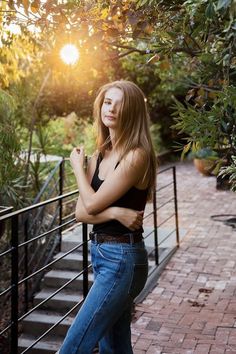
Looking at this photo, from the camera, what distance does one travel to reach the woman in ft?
7.64

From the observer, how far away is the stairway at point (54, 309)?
19.2 ft

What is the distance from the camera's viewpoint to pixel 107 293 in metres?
2.33

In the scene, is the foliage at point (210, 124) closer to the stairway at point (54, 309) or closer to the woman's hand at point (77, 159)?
the woman's hand at point (77, 159)

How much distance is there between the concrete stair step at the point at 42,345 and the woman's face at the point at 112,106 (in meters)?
3.88

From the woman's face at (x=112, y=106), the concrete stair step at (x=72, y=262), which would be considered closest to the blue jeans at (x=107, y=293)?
the woman's face at (x=112, y=106)

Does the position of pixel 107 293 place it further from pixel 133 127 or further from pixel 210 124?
pixel 210 124

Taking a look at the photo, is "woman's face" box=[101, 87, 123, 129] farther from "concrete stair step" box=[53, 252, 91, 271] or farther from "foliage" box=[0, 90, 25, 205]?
"concrete stair step" box=[53, 252, 91, 271]

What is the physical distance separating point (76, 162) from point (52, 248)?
4.74 m

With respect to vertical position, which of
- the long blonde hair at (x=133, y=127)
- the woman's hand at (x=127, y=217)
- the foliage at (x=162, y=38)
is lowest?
the woman's hand at (x=127, y=217)

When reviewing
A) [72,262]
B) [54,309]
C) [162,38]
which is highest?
[162,38]

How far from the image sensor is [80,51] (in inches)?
188

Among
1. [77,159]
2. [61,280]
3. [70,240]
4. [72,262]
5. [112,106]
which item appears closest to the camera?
[112,106]

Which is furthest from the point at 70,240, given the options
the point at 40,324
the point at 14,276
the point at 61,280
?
the point at 14,276

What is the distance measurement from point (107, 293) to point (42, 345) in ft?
12.5
